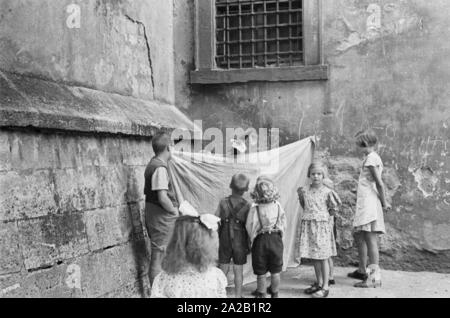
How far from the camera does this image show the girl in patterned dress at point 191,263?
2881mm

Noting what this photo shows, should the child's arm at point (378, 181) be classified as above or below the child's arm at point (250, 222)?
above

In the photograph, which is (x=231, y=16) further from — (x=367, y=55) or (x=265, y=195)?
(x=265, y=195)

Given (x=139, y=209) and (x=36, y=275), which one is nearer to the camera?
(x=36, y=275)

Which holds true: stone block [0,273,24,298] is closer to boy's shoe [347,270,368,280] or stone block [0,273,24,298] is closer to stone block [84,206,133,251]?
stone block [84,206,133,251]

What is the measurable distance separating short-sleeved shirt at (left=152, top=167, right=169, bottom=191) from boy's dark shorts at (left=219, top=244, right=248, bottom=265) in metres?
0.74

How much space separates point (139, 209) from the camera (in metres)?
5.02

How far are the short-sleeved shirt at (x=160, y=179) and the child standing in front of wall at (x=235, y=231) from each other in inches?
21.0

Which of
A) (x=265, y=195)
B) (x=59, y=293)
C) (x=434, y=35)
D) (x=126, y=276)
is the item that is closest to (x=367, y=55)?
(x=434, y=35)

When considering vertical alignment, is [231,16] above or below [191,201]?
above

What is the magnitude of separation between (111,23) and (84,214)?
1977mm

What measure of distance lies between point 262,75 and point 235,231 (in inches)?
90.6

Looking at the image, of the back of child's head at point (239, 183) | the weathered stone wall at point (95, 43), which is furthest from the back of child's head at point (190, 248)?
the weathered stone wall at point (95, 43)

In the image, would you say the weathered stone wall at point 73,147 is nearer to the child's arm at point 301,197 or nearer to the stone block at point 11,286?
the stone block at point 11,286

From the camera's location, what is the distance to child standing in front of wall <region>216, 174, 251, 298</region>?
4.60m
